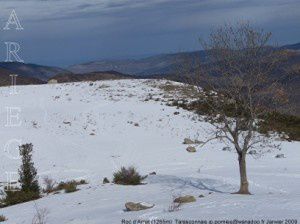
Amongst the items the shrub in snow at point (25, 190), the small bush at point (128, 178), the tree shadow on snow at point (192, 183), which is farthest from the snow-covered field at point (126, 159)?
the shrub in snow at point (25, 190)

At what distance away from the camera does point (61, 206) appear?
56.2 feet

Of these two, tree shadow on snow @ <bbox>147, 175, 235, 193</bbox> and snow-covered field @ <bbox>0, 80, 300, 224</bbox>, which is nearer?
→ snow-covered field @ <bbox>0, 80, 300, 224</bbox>

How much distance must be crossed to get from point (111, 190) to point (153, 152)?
11.2 metres

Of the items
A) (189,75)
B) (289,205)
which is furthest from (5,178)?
(289,205)

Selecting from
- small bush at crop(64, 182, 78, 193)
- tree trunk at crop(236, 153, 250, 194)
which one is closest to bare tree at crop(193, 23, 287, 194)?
tree trunk at crop(236, 153, 250, 194)

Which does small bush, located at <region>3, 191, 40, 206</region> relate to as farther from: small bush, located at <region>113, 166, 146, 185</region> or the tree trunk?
the tree trunk

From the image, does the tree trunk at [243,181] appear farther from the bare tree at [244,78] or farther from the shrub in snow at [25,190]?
the shrub in snow at [25,190]

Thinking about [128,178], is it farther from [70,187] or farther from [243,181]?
[243,181]

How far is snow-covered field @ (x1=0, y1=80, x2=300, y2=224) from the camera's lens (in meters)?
13.8

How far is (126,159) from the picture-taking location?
28.5 meters

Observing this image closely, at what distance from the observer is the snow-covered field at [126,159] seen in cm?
1377

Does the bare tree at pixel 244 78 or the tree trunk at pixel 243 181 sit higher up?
the bare tree at pixel 244 78

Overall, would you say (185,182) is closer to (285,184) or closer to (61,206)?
(285,184)

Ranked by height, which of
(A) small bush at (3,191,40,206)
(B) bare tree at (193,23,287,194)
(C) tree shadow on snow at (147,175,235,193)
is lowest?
(A) small bush at (3,191,40,206)
